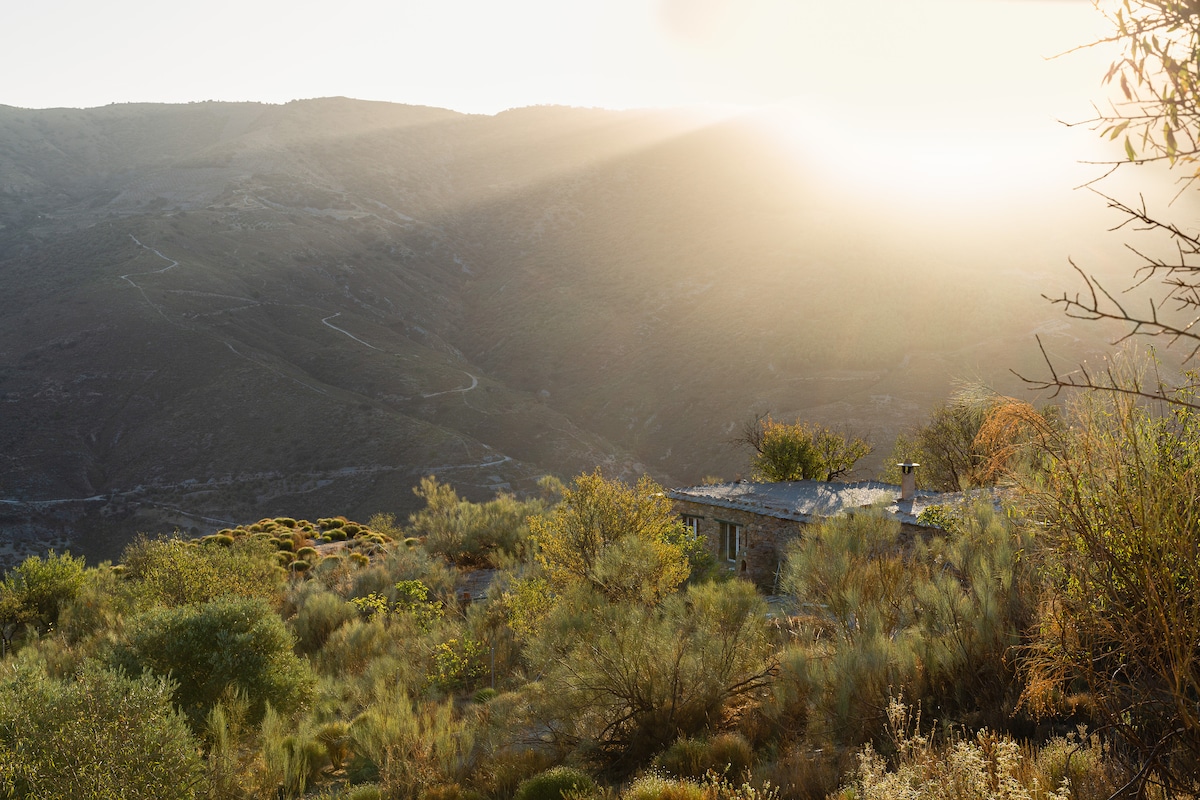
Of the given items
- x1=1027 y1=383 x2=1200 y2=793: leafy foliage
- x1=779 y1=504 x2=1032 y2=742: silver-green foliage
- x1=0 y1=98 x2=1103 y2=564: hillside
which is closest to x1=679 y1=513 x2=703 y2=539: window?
x1=779 y1=504 x2=1032 y2=742: silver-green foliage

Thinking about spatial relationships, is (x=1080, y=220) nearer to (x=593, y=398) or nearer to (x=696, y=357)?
(x=696, y=357)

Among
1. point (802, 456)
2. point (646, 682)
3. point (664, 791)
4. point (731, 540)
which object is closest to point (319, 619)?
point (731, 540)

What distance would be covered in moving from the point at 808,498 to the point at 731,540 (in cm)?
237

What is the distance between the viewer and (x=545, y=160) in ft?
364

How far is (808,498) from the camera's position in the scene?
2080cm

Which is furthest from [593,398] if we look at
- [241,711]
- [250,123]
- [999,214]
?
[250,123]

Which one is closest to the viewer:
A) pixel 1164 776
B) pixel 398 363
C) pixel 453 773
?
pixel 1164 776

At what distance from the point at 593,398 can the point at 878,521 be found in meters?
49.9

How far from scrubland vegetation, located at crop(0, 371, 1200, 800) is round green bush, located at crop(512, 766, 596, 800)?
0.10ft

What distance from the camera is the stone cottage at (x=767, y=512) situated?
59.9ft

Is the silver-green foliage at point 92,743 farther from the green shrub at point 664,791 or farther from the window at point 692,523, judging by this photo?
the window at point 692,523

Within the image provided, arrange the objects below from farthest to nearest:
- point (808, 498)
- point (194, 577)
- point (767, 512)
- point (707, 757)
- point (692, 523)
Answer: point (692, 523) < point (808, 498) < point (767, 512) < point (194, 577) < point (707, 757)

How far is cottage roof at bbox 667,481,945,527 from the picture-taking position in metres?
17.7

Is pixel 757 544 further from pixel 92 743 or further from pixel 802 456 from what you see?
pixel 92 743
